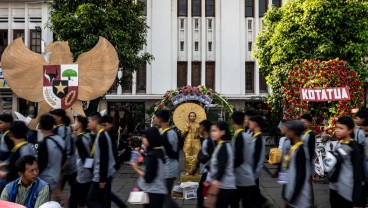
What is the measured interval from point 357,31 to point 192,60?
1093 centimetres

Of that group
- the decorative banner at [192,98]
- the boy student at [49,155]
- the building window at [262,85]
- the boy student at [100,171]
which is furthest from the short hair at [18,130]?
the building window at [262,85]

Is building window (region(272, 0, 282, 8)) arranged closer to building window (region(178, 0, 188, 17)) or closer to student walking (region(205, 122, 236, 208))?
building window (region(178, 0, 188, 17))

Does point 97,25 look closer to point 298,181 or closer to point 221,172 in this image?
point 221,172

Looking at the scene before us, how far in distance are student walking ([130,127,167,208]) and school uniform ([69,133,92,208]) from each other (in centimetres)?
165

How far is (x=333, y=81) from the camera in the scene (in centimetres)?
1217

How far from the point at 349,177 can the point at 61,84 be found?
27.5 feet

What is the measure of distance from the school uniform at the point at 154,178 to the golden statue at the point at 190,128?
5.12 meters

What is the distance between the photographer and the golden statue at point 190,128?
11.4 metres

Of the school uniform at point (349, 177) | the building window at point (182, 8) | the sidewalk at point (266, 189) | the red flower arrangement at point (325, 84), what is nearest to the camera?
the school uniform at point (349, 177)

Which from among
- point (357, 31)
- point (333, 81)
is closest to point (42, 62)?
point (333, 81)

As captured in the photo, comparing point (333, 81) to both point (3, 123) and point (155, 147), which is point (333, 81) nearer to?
point (155, 147)

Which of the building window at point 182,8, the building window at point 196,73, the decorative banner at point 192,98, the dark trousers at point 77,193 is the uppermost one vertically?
the building window at point 182,8

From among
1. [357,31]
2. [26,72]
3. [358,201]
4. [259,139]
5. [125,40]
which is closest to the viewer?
[358,201]

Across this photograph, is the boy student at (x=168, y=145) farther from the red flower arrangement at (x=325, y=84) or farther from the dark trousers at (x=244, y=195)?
the red flower arrangement at (x=325, y=84)
